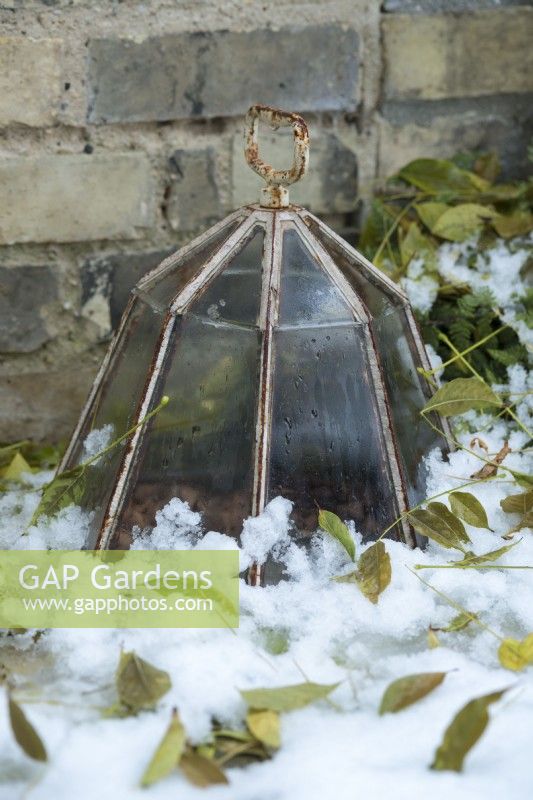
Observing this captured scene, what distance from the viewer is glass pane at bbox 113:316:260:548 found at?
1.11 metres

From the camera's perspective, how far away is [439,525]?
117 cm

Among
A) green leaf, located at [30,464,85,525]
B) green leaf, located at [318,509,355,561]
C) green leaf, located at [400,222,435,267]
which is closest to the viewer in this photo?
green leaf, located at [318,509,355,561]

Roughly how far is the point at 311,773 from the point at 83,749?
0.69 feet

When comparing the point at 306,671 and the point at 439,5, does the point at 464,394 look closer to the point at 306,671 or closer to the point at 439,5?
the point at 306,671

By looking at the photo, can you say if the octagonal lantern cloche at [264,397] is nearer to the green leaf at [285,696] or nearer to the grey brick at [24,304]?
the green leaf at [285,696]

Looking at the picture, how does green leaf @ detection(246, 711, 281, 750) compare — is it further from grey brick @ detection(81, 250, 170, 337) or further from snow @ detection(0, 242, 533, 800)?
grey brick @ detection(81, 250, 170, 337)

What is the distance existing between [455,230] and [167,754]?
0.97m

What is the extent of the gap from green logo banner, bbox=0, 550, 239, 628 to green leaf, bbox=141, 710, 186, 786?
18 centimetres

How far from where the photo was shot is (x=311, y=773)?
Result: 880mm

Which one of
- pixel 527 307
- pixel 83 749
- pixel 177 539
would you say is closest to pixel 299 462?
pixel 177 539

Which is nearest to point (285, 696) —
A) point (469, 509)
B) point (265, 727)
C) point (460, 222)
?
point (265, 727)

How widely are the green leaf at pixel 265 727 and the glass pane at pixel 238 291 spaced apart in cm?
43

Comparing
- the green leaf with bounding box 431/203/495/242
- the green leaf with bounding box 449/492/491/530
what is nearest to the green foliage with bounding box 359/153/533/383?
the green leaf with bounding box 431/203/495/242

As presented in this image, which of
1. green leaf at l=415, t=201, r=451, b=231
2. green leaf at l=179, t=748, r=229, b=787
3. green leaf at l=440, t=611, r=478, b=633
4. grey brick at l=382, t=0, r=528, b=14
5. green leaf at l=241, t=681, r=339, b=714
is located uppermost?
grey brick at l=382, t=0, r=528, b=14
